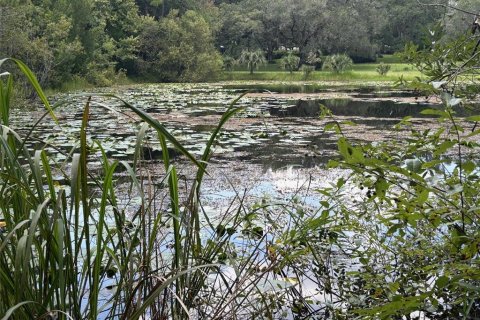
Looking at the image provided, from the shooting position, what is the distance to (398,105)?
13570mm

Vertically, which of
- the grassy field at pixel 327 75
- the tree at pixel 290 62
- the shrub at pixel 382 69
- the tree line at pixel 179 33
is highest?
the tree line at pixel 179 33

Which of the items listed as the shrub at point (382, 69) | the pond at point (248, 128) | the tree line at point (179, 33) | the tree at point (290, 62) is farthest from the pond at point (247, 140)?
the tree at point (290, 62)

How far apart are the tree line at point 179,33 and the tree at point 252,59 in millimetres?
1774

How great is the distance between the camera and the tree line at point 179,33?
52.9 ft

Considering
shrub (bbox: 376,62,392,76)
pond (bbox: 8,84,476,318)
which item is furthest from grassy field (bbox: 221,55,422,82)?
pond (bbox: 8,84,476,318)

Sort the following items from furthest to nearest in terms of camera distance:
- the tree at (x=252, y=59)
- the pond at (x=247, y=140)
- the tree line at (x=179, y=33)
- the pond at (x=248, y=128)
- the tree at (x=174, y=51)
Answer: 1. the tree at (x=252, y=59)
2. the tree at (x=174, y=51)
3. the tree line at (x=179, y=33)
4. the pond at (x=248, y=128)
5. the pond at (x=247, y=140)

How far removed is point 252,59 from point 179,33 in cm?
591

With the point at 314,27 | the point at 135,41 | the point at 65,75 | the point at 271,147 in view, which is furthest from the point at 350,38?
the point at 271,147

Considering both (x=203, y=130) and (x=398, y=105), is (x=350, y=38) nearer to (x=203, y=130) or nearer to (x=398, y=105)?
(x=398, y=105)

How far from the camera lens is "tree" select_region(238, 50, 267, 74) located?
30.4m

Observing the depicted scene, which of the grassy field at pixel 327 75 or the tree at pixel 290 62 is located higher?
the tree at pixel 290 62

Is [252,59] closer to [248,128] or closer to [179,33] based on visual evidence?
[179,33]

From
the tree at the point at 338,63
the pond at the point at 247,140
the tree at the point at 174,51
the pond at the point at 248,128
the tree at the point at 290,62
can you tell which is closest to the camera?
the pond at the point at 247,140

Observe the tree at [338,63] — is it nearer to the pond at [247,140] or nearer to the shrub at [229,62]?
the shrub at [229,62]
